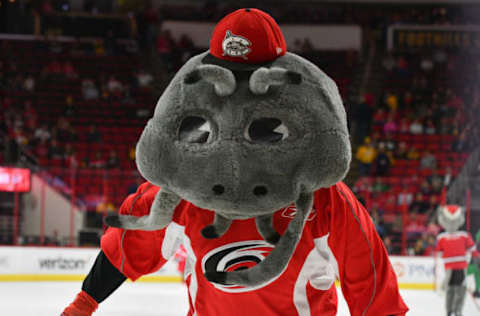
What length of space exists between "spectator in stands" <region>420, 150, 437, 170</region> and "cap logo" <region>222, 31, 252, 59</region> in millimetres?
8414

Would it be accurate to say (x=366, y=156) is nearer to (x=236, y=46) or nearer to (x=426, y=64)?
(x=426, y=64)

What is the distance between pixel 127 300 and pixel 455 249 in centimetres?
297

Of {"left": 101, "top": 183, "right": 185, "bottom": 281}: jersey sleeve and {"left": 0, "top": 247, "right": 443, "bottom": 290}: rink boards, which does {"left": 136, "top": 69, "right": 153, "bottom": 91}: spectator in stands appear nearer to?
{"left": 0, "top": 247, "right": 443, "bottom": 290}: rink boards

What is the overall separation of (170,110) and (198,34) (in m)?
12.0

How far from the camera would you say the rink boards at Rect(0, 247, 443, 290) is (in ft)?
22.1

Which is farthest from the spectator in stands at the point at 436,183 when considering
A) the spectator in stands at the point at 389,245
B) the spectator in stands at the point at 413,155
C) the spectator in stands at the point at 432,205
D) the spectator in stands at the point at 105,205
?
the spectator in stands at the point at 105,205

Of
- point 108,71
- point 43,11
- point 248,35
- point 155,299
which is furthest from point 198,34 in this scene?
point 248,35

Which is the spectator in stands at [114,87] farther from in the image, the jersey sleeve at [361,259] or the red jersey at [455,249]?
the jersey sleeve at [361,259]

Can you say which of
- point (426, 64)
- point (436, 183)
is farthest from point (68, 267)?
point (426, 64)

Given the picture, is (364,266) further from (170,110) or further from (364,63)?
(364,63)

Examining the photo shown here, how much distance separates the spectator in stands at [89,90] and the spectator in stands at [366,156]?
5.00 metres

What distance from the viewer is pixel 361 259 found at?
1508mm

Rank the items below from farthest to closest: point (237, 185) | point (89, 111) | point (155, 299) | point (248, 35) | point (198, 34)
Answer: point (198, 34) → point (89, 111) → point (155, 299) → point (248, 35) → point (237, 185)

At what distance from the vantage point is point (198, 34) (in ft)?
42.8
